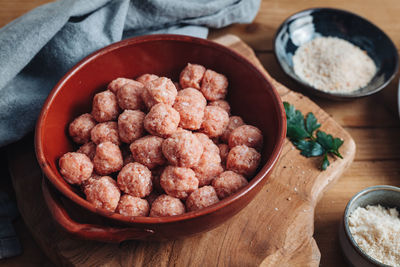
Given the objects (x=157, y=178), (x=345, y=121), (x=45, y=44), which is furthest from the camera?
(x=345, y=121)

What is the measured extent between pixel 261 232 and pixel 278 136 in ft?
1.28

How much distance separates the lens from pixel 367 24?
7.48 feet

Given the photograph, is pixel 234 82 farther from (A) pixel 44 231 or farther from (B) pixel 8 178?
(B) pixel 8 178

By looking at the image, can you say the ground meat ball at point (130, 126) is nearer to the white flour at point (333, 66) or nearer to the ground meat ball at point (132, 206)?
the ground meat ball at point (132, 206)

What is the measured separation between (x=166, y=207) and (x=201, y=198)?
12 centimetres

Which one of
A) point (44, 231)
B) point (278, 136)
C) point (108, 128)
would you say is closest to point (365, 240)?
point (278, 136)

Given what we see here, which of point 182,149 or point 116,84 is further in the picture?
point 116,84

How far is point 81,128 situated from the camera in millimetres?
1494

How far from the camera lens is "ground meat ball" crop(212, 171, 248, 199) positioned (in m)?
1.29

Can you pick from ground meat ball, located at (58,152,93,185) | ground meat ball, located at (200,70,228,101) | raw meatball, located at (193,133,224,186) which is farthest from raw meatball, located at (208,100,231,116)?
ground meat ball, located at (58,152,93,185)

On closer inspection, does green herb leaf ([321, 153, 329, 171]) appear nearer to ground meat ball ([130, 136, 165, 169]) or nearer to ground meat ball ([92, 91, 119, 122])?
ground meat ball ([130, 136, 165, 169])

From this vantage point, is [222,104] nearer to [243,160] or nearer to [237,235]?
[243,160]

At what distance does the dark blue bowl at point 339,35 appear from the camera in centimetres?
210

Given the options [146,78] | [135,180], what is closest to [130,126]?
[135,180]
